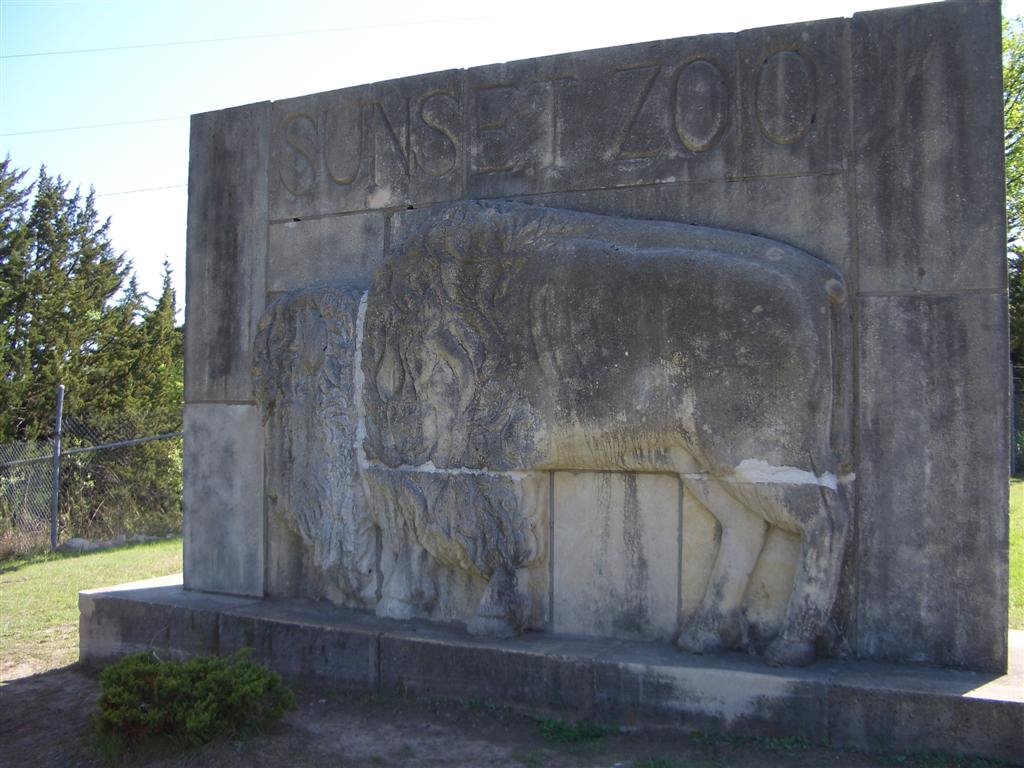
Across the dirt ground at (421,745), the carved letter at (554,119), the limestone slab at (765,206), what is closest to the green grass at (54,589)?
the dirt ground at (421,745)

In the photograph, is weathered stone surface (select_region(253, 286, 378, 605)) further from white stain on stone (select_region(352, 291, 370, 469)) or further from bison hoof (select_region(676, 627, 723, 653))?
bison hoof (select_region(676, 627, 723, 653))

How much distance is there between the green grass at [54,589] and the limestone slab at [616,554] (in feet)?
12.6

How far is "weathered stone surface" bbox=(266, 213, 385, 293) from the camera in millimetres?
5977

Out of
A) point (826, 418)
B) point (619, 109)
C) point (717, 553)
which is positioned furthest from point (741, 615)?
point (619, 109)

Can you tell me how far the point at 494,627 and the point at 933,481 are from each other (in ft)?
7.90

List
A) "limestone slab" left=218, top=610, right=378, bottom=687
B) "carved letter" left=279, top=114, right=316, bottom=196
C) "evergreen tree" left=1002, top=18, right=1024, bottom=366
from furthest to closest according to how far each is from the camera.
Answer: "evergreen tree" left=1002, top=18, right=1024, bottom=366 < "carved letter" left=279, top=114, right=316, bottom=196 < "limestone slab" left=218, top=610, right=378, bottom=687

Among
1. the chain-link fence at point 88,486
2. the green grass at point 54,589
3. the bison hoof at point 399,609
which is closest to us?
the bison hoof at point 399,609

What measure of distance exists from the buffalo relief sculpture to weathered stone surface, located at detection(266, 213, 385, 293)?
25 cm

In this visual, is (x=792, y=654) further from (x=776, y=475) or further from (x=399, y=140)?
(x=399, y=140)

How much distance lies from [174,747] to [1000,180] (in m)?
4.88

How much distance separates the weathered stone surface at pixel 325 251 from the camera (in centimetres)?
598

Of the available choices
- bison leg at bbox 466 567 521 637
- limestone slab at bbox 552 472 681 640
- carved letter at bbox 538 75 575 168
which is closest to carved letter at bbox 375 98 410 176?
carved letter at bbox 538 75 575 168

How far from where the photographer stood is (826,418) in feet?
14.7

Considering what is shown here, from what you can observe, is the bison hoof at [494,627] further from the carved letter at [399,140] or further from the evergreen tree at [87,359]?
the evergreen tree at [87,359]
